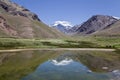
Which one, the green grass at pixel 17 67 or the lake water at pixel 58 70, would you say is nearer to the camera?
the lake water at pixel 58 70

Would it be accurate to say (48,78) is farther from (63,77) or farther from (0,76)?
(0,76)

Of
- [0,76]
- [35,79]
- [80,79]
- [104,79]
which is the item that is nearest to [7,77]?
[0,76]

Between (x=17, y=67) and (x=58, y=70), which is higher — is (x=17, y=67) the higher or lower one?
the higher one

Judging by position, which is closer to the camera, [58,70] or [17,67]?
[58,70]

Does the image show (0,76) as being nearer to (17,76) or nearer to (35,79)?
(17,76)

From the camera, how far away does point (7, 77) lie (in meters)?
44.7

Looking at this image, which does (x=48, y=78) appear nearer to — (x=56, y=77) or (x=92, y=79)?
(x=56, y=77)

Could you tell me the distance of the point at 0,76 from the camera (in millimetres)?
45562

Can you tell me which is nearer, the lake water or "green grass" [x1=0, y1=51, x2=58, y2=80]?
the lake water

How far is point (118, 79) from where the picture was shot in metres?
43.8

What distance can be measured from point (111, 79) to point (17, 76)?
16.8 m

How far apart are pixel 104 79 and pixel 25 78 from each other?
45.2 ft

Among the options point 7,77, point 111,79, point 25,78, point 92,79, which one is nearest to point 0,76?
point 7,77

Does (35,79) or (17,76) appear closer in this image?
(35,79)
